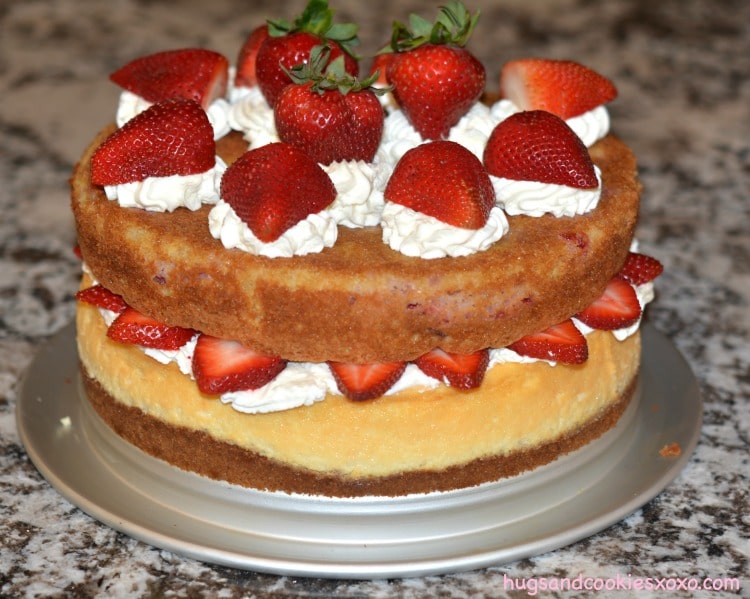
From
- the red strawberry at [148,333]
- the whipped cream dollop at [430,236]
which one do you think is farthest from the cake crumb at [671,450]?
the red strawberry at [148,333]

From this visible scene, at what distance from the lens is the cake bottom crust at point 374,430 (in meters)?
2.48

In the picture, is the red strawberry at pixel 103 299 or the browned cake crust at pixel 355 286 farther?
the red strawberry at pixel 103 299

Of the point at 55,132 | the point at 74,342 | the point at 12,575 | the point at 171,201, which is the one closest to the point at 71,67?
the point at 55,132

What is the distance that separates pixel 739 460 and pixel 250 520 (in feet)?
3.71

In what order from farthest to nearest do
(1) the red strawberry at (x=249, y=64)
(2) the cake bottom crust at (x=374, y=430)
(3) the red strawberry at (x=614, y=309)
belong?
1. (1) the red strawberry at (x=249, y=64)
2. (3) the red strawberry at (x=614, y=309)
3. (2) the cake bottom crust at (x=374, y=430)

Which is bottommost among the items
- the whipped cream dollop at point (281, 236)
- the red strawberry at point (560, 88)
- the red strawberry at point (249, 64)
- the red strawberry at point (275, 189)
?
the red strawberry at point (560, 88)

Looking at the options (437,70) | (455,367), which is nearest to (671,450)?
(455,367)

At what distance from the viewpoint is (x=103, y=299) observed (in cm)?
270

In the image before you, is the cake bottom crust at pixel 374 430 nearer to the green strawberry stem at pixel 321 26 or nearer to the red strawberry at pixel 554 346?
the red strawberry at pixel 554 346

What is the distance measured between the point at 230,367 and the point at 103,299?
0.41 m

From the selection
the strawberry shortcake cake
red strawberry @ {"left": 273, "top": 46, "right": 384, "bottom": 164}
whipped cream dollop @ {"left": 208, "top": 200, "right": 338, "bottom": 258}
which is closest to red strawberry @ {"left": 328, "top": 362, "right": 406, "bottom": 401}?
the strawberry shortcake cake

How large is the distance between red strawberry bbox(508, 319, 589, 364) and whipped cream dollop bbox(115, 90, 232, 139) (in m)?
0.88

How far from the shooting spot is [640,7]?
596 cm

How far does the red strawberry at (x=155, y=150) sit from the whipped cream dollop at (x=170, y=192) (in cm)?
1
